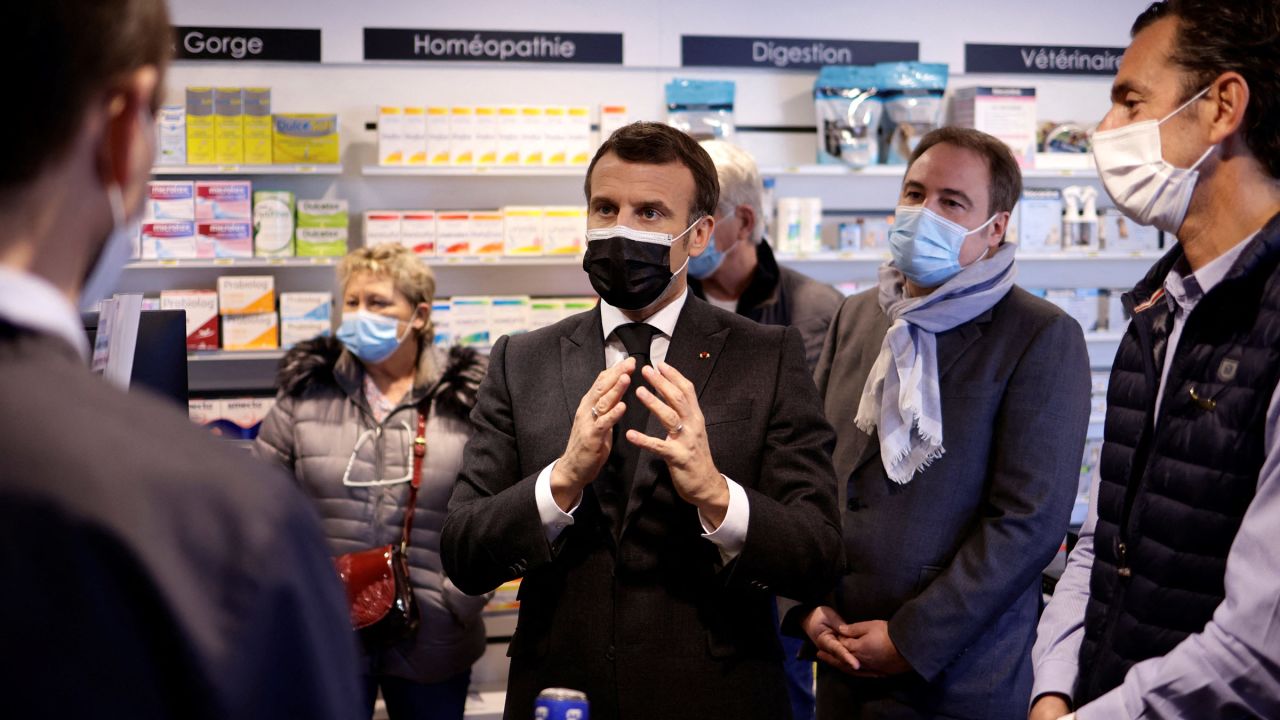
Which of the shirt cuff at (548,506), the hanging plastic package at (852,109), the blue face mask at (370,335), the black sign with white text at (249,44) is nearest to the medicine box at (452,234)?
the black sign with white text at (249,44)

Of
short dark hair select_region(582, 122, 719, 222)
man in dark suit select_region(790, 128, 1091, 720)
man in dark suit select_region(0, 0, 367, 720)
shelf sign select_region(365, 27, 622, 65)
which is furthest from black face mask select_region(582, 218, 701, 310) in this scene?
shelf sign select_region(365, 27, 622, 65)

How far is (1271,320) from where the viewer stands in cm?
150

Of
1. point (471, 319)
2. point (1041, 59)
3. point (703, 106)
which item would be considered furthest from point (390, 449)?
point (1041, 59)

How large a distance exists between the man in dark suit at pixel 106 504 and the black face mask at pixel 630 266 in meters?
1.36

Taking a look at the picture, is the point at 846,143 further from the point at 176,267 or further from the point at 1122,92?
the point at 1122,92

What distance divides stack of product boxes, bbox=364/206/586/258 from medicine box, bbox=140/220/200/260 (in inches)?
34.3

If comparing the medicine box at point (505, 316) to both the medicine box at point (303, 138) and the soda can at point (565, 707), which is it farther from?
the soda can at point (565, 707)

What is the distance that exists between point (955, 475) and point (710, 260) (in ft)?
4.21

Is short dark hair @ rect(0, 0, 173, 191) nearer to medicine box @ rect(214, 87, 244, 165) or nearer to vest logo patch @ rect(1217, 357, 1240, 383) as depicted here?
vest logo patch @ rect(1217, 357, 1240, 383)

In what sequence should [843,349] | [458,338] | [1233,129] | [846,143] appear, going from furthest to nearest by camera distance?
1. [846,143]
2. [458,338]
3. [843,349]
4. [1233,129]

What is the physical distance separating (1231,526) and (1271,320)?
30cm

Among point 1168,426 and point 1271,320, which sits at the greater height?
point 1271,320

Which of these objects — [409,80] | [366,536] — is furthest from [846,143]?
[366,536]

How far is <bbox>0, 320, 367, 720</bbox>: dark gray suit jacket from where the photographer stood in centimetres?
64
